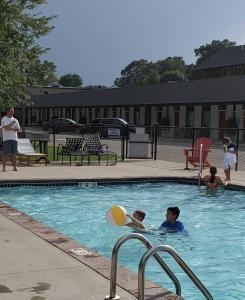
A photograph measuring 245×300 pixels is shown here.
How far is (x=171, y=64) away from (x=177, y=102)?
101 metres

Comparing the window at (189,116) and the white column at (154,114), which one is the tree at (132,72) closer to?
the white column at (154,114)

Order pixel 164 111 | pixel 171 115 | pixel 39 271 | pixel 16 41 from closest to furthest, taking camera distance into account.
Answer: pixel 39 271
pixel 16 41
pixel 171 115
pixel 164 111

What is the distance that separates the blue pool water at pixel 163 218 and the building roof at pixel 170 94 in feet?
87.9

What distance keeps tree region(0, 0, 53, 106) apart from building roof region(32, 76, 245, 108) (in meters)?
20.9

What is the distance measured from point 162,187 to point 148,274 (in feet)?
→ 26.0

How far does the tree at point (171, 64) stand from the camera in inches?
5674

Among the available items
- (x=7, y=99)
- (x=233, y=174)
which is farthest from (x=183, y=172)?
(x=7, y=99)

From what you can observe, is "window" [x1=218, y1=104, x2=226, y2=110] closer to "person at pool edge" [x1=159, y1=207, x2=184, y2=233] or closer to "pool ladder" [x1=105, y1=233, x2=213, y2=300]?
"person at pool edge" [x1=159, y1=207, x2=184, y2=233]

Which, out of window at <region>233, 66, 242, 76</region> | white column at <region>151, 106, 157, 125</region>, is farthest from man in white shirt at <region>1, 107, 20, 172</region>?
window at <region>233, 66, 242, 76</region>

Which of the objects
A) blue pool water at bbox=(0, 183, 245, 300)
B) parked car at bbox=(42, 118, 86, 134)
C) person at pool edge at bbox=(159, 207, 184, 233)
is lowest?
blue pool water at bbox=(0, 183, 245, 300)

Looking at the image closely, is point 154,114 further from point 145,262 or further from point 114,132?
point 145,262

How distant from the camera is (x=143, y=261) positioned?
4078 millimetres

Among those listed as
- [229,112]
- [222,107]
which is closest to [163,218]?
[229,112]

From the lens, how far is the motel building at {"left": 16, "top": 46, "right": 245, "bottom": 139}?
4175cm
